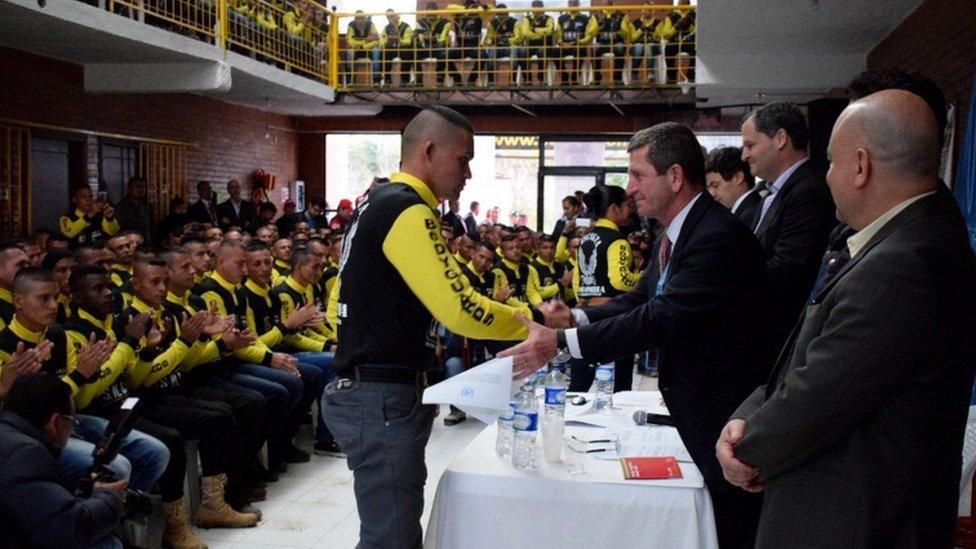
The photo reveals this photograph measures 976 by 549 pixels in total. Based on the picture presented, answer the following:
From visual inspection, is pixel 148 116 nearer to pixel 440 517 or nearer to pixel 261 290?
pixel 261 290

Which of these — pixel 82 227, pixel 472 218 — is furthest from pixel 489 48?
pixel 82 227

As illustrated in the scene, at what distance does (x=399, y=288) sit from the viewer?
2660 millimetres

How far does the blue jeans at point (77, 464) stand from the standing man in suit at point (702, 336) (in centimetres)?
228

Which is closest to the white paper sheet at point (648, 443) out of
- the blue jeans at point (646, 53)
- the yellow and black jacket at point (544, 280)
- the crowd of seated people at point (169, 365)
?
the crowd of seated people at point (169, 365)

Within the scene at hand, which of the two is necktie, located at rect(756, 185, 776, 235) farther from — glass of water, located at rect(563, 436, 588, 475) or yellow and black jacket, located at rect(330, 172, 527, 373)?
yellow and black jacket, located at rect(330, 172, 527, 373)

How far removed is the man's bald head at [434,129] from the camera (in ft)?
9.17

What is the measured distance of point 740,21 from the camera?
7.78m

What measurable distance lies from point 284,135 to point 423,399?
613 inches

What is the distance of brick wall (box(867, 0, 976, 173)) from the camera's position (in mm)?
5641

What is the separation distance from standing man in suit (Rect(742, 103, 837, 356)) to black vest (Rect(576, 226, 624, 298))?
2.74 metres

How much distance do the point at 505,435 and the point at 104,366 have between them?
2.43m

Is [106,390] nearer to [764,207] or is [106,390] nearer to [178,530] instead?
[178,530]

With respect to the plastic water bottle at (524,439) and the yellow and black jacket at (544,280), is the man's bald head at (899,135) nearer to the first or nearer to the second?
the plastic water bottle at (524,439)

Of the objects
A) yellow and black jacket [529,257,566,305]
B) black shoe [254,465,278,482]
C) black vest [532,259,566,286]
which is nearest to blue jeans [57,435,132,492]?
black shoe [254,465,278,482]
